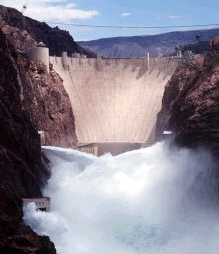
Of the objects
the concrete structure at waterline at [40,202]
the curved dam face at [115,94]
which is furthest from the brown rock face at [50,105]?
the concrete structure at waterline at [40,202]

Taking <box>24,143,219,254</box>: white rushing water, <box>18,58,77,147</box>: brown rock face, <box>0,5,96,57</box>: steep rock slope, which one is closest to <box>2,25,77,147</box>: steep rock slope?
<box>18,58,77,147</box>: brown rock face

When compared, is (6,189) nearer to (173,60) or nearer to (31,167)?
(31,167)

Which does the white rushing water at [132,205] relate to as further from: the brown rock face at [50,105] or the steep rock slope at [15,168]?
the brown rock face at [50,105]

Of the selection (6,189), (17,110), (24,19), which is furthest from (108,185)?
(24,19)

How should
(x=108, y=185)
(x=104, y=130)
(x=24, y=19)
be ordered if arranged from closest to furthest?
(x=108, y=185) → (x=104, y=130) → (x=24, y=19)

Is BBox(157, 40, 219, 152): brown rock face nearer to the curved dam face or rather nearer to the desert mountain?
the curved dam face

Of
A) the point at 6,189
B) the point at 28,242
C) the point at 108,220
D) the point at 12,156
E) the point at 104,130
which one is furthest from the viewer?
the point at 104,130
